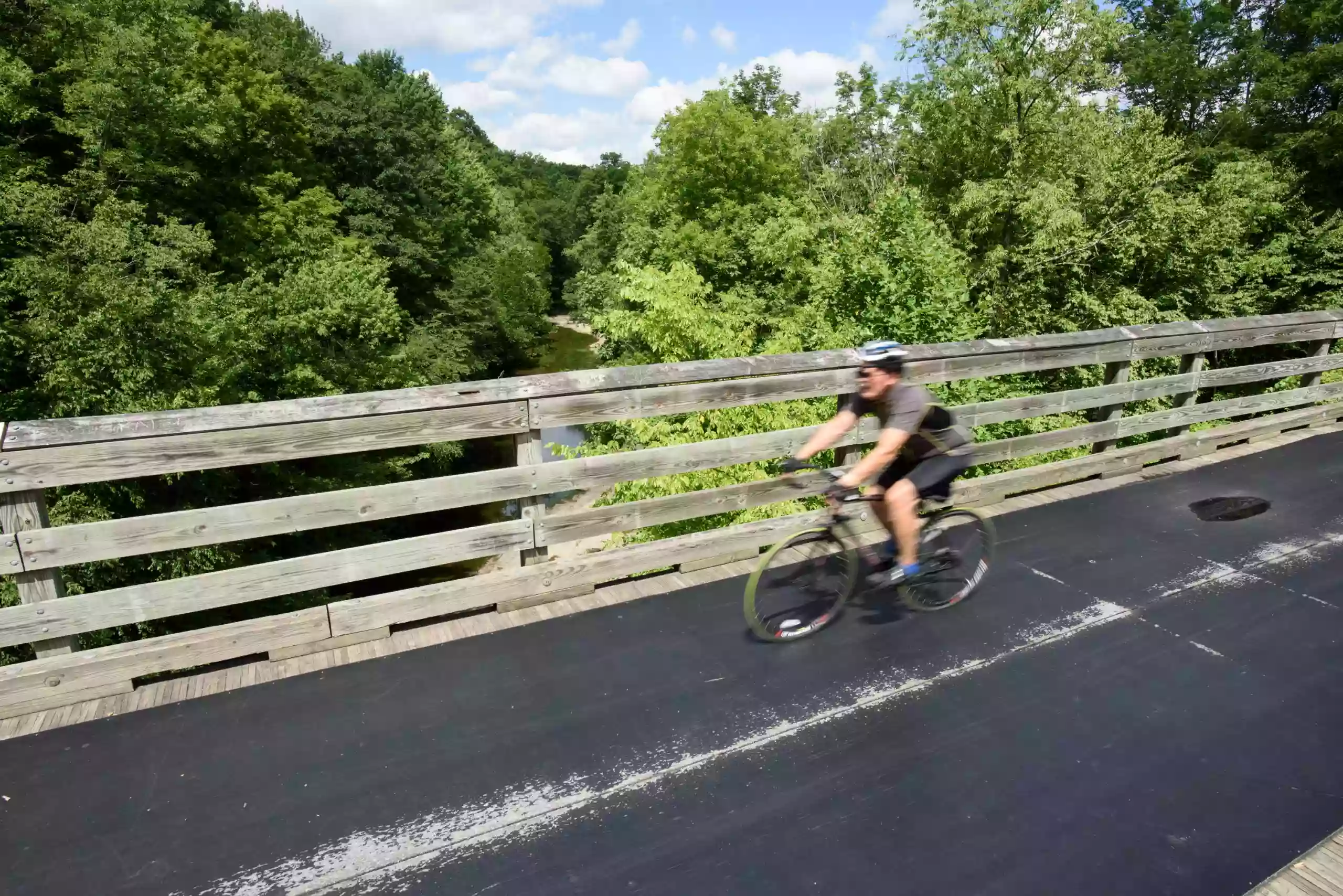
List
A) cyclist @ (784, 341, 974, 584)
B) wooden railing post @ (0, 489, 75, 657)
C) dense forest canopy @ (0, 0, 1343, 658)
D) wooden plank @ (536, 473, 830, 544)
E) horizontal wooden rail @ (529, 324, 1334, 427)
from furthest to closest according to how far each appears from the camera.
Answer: dense forest canopy @ (0, 0, 1343, 658) → wooden plank @ (536, 473, 830, 544) → horizontal wooden rail @ (529, 324, 1334, 427) → cyclist @ (784, 341, 974, 584) → wooden railing post @ (0, 489, 75, 657)

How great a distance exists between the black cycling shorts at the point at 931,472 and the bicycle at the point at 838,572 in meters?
0.15

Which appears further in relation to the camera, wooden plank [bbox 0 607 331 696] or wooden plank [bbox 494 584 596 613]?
wooden plank [bbox 494 584 596 613]

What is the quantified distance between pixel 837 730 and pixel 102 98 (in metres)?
23.6

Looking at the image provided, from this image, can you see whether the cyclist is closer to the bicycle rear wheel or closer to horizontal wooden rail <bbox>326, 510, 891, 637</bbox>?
the bicycle rear wheel

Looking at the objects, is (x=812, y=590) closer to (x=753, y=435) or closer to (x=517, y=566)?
(x=753, y=435)

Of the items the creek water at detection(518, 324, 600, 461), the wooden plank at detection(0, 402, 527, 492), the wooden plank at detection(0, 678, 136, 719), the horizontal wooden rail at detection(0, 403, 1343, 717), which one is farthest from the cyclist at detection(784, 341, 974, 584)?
the creek water at detection(518, 324, 600, 461)

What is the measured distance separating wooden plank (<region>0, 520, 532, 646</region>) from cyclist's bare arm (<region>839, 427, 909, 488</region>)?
2013 millimetres

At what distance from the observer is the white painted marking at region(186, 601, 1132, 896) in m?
3.03

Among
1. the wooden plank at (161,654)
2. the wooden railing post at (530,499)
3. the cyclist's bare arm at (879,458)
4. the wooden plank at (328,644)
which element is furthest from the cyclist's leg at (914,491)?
the wooden plank at (161,654)

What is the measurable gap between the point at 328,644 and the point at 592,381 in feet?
7.12

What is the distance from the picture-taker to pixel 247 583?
4.38 meters

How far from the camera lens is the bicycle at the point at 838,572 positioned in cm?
465

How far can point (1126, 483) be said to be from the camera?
7.42 metres

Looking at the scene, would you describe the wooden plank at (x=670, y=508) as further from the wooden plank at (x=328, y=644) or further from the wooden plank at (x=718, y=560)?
the wooden plank at (x=328, y=644)
